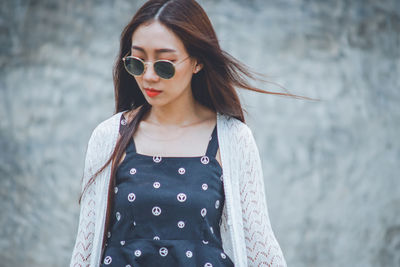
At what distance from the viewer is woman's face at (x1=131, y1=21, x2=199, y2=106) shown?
1.66 m

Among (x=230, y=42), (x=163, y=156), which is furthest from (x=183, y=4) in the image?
(x=230, y=42)

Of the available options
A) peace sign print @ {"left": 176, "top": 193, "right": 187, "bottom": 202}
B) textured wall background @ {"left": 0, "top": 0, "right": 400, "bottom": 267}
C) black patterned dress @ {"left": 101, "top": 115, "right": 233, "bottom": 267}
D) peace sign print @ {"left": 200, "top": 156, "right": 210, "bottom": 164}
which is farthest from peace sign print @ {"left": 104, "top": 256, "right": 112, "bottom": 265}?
textured wall background @ {"left": 0, "top": 0, "right": 400, "bottom": 267}

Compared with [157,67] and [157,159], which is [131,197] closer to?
[157,159]

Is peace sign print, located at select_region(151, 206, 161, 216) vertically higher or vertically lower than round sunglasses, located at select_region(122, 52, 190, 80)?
lower

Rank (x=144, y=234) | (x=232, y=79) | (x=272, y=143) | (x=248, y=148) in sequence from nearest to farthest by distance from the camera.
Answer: (x=144, y=234) → (x=248, y=148) → (x=232, y=79) → (x=272, y=143)

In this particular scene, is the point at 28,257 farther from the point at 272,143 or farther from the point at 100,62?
the point at 272,143

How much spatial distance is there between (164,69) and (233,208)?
0.43m

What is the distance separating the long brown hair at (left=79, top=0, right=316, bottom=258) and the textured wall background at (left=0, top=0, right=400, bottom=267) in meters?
2.33

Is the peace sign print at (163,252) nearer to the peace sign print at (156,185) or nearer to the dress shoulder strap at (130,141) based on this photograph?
the peace sign print at (156,185)

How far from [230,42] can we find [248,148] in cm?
253

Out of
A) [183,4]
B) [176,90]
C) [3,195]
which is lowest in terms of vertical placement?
→ [3,195]

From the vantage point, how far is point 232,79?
1.89 m

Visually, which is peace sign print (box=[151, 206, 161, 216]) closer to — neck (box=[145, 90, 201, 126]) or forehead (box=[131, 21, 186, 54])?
neck (box=[145, 90, 201, 126])

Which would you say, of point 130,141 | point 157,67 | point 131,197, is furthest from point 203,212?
point 157,67
